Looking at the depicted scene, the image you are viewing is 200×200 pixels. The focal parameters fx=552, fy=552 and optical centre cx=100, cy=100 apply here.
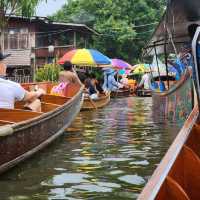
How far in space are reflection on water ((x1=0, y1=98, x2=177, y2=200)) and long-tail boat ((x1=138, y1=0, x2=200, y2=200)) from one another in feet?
3.26

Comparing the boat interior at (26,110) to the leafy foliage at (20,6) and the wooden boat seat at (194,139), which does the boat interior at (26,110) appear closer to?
the wooden boat seat at (194,139)

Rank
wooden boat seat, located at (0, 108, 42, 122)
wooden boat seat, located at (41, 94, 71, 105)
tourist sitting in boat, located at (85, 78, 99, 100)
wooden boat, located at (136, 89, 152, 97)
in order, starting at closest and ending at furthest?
wooden boat seat, located at (0, 108, 42, 122), wooden boat seat, located at (41, 94, 71, 105), tourist sitting in boat, located at (85, 78, 99, 100), wooden boat, located at (136, 89, 152, 97)

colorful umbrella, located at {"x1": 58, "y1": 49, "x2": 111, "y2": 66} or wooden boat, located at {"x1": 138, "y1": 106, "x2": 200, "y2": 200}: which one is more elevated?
colorful umbrella, located at {"x1": 58, "y1": 49, "x2": 111, "y2": 66}

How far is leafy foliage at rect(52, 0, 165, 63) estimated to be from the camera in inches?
1670

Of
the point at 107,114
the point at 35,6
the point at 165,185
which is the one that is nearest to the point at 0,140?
the point at 165,185

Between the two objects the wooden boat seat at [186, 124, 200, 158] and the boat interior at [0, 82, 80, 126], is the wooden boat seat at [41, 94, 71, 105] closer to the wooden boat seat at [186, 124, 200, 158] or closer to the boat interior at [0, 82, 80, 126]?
the boat interior at [0, 82, 80, 126]

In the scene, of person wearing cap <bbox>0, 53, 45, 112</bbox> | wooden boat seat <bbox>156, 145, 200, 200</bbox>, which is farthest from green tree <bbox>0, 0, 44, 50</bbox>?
wooden boat seat <bbox>156, 145, 200, 200</bbox>

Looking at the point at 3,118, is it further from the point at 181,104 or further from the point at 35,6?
the point at 35,6

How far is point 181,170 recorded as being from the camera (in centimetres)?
411

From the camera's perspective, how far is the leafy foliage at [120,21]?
139 ft

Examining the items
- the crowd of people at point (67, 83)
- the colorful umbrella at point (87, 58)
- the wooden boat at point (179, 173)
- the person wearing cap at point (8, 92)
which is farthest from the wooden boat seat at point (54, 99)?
the colorful umbrella at point (87, 58)

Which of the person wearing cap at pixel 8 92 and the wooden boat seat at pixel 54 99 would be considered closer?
the person wearing cap at pixel 8 92

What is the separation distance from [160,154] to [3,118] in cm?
234

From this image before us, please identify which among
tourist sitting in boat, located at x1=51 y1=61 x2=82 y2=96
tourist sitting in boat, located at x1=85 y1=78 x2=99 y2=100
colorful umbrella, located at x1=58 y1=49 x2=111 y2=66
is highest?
colorful umbrella, located at x1=58 y1=49 x2=111 y2=66
